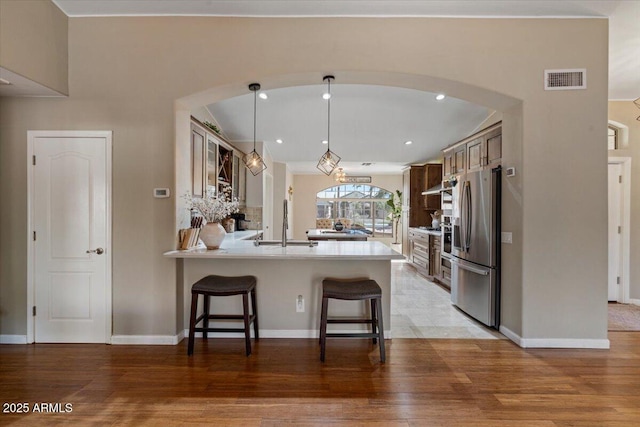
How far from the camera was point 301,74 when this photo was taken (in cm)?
306

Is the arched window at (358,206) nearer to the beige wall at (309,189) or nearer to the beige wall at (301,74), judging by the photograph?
the beige wall at (309,189)

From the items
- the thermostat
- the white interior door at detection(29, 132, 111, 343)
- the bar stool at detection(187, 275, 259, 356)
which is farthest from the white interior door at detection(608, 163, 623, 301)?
the white interior door at detection(29, 132, 111, 343)

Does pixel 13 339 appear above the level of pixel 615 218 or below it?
below

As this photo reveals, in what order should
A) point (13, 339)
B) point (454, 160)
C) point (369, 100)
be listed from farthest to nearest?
point (454, 160)
point (369, 100)
point (13, 339)

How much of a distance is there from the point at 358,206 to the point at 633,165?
8.10 m

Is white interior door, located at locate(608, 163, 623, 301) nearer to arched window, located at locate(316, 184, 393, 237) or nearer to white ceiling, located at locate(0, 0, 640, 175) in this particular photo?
white ceiling, located at locate(0, 0, 640, 175)

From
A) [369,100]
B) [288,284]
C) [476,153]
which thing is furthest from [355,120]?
[288,284]

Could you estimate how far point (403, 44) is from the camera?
300 centimetres

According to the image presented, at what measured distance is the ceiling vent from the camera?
297 centimetres

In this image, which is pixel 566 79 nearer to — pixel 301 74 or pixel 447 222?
pixel 447 222

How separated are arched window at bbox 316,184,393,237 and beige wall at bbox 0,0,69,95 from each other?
907cm

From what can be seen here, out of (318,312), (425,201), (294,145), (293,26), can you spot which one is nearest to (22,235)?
(318,312)

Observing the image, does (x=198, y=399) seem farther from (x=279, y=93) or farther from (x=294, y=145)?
(x=294, y=145)

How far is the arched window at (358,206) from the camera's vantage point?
1173 cm
